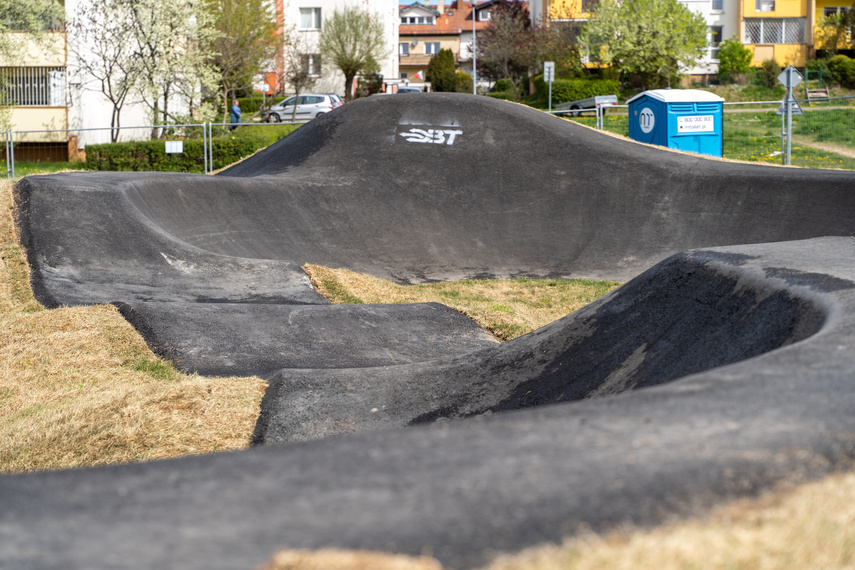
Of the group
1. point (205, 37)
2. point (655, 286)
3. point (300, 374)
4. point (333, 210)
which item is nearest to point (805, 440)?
point (655, 286)

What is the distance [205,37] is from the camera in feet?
98.5

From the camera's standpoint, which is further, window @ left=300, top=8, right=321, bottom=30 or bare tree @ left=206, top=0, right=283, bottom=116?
window @ left=300, top=8, right=321, bottom=30

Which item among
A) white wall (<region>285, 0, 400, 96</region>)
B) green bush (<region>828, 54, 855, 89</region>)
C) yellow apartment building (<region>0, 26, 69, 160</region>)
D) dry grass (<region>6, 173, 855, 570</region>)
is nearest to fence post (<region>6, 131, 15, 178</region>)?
yellow apartment building (<region>0, 26, 69, 160</region>)

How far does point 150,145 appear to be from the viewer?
76.9 feet

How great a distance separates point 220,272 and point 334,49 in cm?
3852

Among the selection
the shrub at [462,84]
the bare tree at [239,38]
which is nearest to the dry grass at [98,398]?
the bare tree at [239,38]

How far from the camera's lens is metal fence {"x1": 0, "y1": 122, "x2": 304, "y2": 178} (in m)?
22.6

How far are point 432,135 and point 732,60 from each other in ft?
116

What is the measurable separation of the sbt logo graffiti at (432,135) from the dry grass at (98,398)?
958 cm

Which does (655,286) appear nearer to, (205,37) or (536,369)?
(536,369)

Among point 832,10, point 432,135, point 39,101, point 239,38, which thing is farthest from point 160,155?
point 832,10

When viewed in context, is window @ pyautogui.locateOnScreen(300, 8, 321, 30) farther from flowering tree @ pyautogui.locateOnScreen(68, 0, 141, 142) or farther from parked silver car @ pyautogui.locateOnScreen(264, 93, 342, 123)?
flowering tree @ pyautogui.locateOnScreen(68, 0, 141, 142)

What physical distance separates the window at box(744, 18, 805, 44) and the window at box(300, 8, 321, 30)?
2719 cm

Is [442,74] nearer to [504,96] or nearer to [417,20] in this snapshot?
[504,96]
